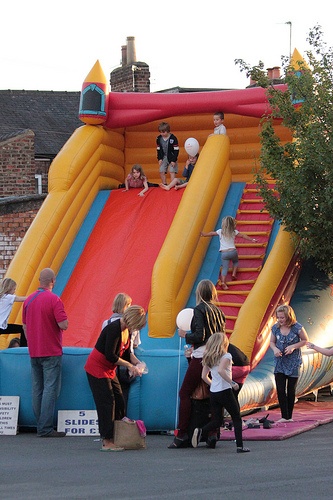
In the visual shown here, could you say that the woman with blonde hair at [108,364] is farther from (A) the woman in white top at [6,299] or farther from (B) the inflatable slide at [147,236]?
(A) the woman in white top at [6,299]

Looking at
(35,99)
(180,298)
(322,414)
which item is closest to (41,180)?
(35,99)

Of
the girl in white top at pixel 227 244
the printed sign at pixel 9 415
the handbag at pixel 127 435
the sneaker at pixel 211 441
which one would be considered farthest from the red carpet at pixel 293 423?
the printed sign at pixel 9 415

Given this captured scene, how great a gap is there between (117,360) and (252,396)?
2745 mm

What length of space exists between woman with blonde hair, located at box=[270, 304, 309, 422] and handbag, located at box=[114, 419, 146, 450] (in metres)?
2.29

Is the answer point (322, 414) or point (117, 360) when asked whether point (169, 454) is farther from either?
point (322, 414)

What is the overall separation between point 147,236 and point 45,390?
16.3 feet

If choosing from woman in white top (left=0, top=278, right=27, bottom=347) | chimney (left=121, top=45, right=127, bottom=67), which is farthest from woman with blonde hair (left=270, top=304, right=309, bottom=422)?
chimney (left=121, top=45, right=127, bottom=67)

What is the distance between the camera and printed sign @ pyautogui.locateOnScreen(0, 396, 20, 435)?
11.0 metres

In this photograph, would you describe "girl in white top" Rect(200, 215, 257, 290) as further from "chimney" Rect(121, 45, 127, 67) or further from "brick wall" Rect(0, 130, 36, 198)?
"chimney" Rect(121, 45, 127, 67)

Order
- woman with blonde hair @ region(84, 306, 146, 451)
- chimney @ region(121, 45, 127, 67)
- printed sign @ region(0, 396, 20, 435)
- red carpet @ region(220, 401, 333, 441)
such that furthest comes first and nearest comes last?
chimney @ region(121, 45, 127, 67)
printed sign @ region(0, 396, 20, 435)
red carpet @ region(220, 401, 333, 441)
woman with blonde hair @ region(84, 306, 146, 451)

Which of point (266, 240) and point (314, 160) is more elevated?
point (314, 160)

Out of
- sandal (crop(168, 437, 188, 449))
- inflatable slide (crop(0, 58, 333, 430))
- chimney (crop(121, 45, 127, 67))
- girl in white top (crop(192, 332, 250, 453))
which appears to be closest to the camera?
girl in white top (crop(192, 332, 250, 453))

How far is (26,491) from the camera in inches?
285

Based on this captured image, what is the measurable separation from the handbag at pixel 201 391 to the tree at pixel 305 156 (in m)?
4.26
